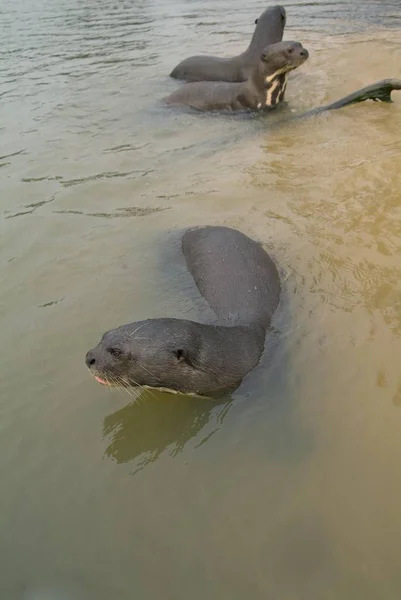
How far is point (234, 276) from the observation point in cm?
458

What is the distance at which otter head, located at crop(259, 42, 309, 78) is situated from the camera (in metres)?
8.58

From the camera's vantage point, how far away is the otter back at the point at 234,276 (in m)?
4.34

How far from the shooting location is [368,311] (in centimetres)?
436

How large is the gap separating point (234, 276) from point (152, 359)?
122 centimetres

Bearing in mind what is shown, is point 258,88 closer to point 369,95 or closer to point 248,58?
point 248,58


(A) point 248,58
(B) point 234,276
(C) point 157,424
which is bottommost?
(C) point 157,424

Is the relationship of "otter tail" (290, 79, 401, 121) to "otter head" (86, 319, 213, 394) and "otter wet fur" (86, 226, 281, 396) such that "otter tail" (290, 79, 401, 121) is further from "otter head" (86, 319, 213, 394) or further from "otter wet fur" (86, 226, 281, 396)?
"otter head" (86, 319, 213, 394)

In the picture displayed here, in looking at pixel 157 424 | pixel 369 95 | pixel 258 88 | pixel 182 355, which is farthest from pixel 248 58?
pixel 157 424

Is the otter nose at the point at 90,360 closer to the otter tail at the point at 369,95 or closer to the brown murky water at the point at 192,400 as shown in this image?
the brown murky water at the point at 192,400

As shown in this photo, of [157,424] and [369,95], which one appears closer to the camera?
[157,424]

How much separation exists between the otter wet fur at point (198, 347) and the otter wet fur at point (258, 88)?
5205mm

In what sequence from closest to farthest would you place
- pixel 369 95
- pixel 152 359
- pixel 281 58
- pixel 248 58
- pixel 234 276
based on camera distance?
pixel 152 359 → pixel 234 276 → pixel 369 95 → pixel 281 58 → pixel 248 58

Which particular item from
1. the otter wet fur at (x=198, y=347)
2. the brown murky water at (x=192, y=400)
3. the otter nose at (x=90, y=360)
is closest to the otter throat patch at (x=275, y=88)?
the brown murky water at (x=192, y=400)

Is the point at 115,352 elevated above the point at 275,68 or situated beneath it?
situated beneath
